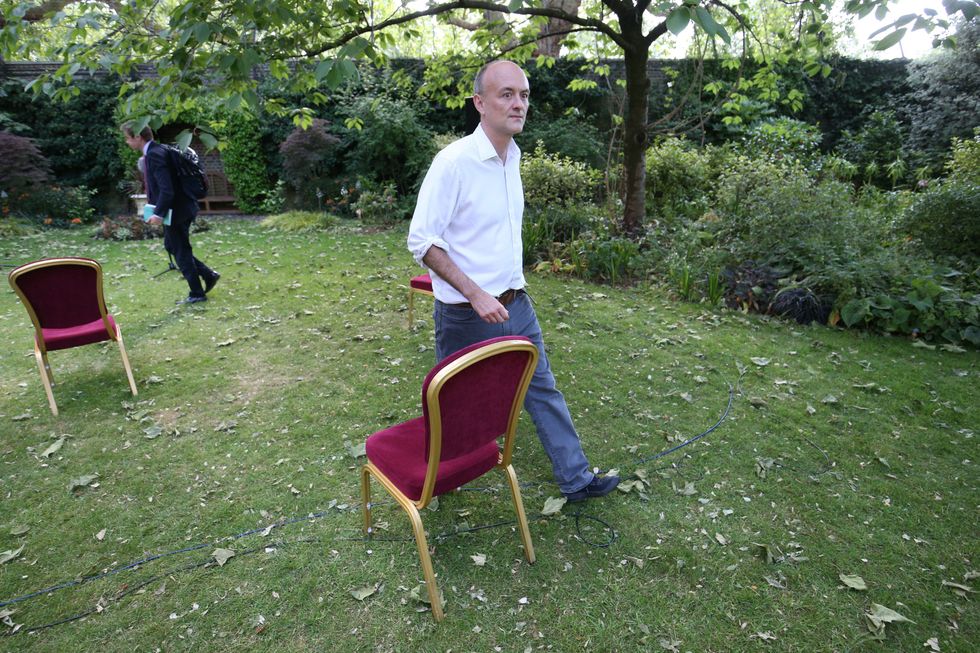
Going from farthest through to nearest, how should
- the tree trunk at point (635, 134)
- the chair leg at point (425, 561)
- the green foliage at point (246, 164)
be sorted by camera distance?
the green foliage at point (246, 164) < the tree trunk at point (635, 134) < the chair leg at point (425, 561)

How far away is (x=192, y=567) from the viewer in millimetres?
2572

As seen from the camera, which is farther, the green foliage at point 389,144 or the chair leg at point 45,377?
the green foliage at point 389,144

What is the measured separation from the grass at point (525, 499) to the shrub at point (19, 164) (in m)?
7.75

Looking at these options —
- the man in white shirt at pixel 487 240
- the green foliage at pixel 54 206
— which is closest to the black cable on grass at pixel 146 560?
the man in white shirt at pixel 487 240

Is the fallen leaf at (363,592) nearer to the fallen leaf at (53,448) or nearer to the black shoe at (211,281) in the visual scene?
the fallen leaf at (53,448)

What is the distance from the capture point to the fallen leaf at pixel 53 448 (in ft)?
11.5

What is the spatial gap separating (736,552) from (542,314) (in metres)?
3.54

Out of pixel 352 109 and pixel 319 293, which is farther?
pixel 352 109

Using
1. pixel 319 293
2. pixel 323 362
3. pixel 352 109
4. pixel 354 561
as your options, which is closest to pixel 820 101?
pixel 352 109

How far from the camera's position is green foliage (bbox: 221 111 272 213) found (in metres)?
12.9

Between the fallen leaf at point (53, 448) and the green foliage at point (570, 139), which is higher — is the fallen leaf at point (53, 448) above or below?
below

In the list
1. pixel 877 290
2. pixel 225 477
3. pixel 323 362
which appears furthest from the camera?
pixel 877 290

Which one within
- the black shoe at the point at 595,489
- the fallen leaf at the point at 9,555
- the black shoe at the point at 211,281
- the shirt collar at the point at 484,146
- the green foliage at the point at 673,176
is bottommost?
the fallen leaf at the point at 9,555

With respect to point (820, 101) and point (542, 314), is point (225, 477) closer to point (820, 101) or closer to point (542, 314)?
point (542, 314)
